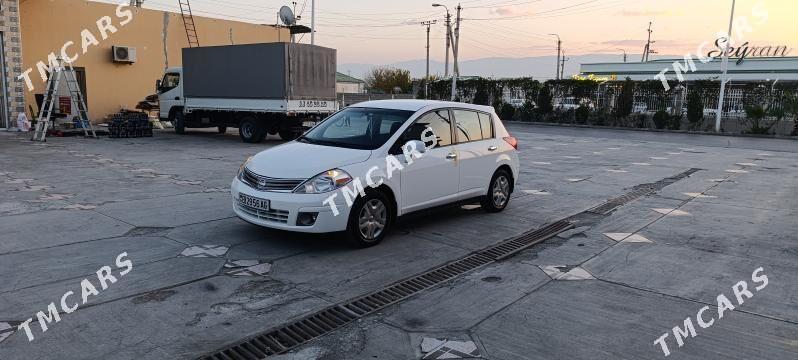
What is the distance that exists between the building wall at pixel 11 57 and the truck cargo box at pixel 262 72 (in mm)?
5074

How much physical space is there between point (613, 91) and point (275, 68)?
20.1 metres

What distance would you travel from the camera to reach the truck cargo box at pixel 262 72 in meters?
16.7

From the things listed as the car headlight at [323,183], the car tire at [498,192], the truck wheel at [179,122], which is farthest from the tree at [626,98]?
the car headlight at [323,183]

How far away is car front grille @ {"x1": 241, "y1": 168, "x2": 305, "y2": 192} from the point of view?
18.9 ft

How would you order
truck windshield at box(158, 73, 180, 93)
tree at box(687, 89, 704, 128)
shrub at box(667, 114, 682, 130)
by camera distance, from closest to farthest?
truck windshield at box(158, 73, 180, 93), tree at box(687, 89, 704, 128), shrub at box(667, 114, 682, 130)

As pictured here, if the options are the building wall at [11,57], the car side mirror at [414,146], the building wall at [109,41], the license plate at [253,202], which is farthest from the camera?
the building wall at [109,41]

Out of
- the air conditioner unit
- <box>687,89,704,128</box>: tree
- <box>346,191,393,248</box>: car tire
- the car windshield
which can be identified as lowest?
<box>346,191,393,248</box>: car tire

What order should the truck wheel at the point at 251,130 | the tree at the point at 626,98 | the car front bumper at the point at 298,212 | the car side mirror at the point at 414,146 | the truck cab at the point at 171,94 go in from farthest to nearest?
the tree at the point at 626,98 < the truck cab at the point at 171,94 < the truck wheel at the point at 251,130 < the car side mirror at the point at 414,146 < the car front bumper at the point at 298,212

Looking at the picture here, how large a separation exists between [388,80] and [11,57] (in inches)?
2186

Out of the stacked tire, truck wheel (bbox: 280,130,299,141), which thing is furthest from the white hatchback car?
the stacked tire

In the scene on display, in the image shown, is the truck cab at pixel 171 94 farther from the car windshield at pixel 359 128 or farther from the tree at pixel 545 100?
the tree at pixel 545 100

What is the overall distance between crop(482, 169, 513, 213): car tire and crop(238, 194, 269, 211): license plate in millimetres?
3222

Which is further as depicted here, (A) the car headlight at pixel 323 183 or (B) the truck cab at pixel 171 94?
(B) the truck cab at pixel 171 94

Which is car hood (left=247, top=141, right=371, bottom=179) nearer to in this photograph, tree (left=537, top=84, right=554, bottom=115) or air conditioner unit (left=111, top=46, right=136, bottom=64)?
air conditioner unit (left=111, top=46, right=136, bottom=64)
